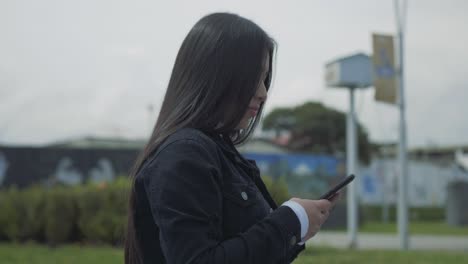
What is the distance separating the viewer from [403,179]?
14.3 meters

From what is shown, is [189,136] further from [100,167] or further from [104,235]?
[100,167]

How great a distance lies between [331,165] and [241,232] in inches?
1030

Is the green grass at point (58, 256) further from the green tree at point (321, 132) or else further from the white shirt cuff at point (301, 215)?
the green tree at point (321, 132)

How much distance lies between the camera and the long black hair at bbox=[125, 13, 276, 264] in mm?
1669

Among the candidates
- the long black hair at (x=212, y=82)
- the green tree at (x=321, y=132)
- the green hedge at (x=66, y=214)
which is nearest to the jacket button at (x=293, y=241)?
the long black hair at (x=212, y=82)

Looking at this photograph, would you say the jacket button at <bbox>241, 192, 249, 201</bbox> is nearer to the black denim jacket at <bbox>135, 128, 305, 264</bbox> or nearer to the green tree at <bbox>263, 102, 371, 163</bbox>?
the black denim jacket at <bbox>135, 128, 305, 264</bbox>

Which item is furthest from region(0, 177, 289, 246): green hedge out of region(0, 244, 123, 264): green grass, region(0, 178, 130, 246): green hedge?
region(0, 244, 123, 264): green grass

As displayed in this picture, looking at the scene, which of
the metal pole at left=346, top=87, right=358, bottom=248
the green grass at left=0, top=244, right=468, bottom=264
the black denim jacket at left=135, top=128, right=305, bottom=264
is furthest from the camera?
the metal pole at left=346, top=87, right=358, bottom=248

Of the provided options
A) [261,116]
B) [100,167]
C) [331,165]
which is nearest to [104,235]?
[100,167]

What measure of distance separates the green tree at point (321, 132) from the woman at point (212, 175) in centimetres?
5209

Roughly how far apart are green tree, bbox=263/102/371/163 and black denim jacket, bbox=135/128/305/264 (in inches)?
2054

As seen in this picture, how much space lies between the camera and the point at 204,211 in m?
1.49

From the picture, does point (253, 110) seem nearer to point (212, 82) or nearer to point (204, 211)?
point (212, 82)

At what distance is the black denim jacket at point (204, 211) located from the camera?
1.48 meters
